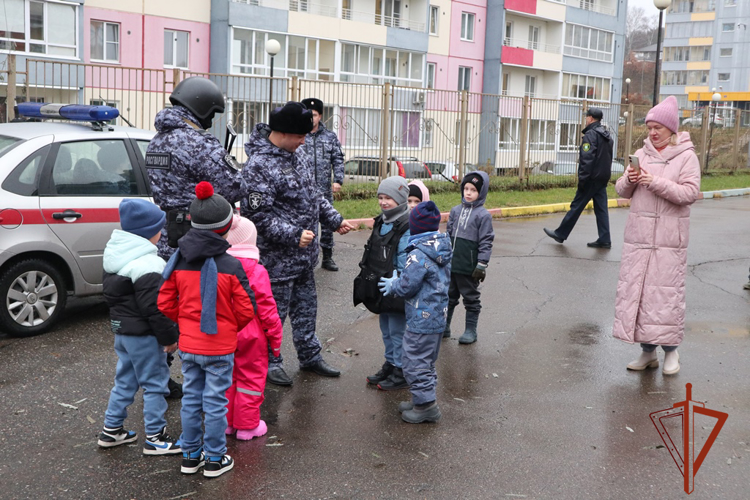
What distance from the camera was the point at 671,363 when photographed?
5.88m

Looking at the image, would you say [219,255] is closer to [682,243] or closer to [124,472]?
[124,472]

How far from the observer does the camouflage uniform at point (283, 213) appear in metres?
5.07

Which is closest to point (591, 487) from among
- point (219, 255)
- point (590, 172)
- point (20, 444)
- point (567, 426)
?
point (567, 426)

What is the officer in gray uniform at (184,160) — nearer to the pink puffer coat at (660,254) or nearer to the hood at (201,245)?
the hood at (201,245)

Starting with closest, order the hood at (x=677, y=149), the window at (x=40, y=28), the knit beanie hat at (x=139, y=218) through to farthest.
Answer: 1. the knit beanie hat at (x=139, y=218)
2. the hood at (x=677, y=149)
3. the window at (x=40, y=28)

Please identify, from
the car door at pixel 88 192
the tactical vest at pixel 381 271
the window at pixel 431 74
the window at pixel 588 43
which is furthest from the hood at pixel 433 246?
the window at pixel 588 43

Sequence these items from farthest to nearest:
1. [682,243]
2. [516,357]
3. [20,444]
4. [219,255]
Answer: [516,357] → [682,243] → [20,444] → [219,255]

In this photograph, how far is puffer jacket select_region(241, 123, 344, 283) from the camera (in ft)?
16.6

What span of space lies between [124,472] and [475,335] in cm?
339

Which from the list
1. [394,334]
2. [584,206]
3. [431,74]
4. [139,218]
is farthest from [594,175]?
[431,74]

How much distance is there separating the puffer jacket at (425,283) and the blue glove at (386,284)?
0.03 meters

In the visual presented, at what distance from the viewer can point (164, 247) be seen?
16.1 feet

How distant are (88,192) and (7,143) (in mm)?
727

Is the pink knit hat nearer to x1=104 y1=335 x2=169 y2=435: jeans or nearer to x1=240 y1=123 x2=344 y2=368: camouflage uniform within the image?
x1=240 y1=123 x2=344 y2=368: camouflage uniform
